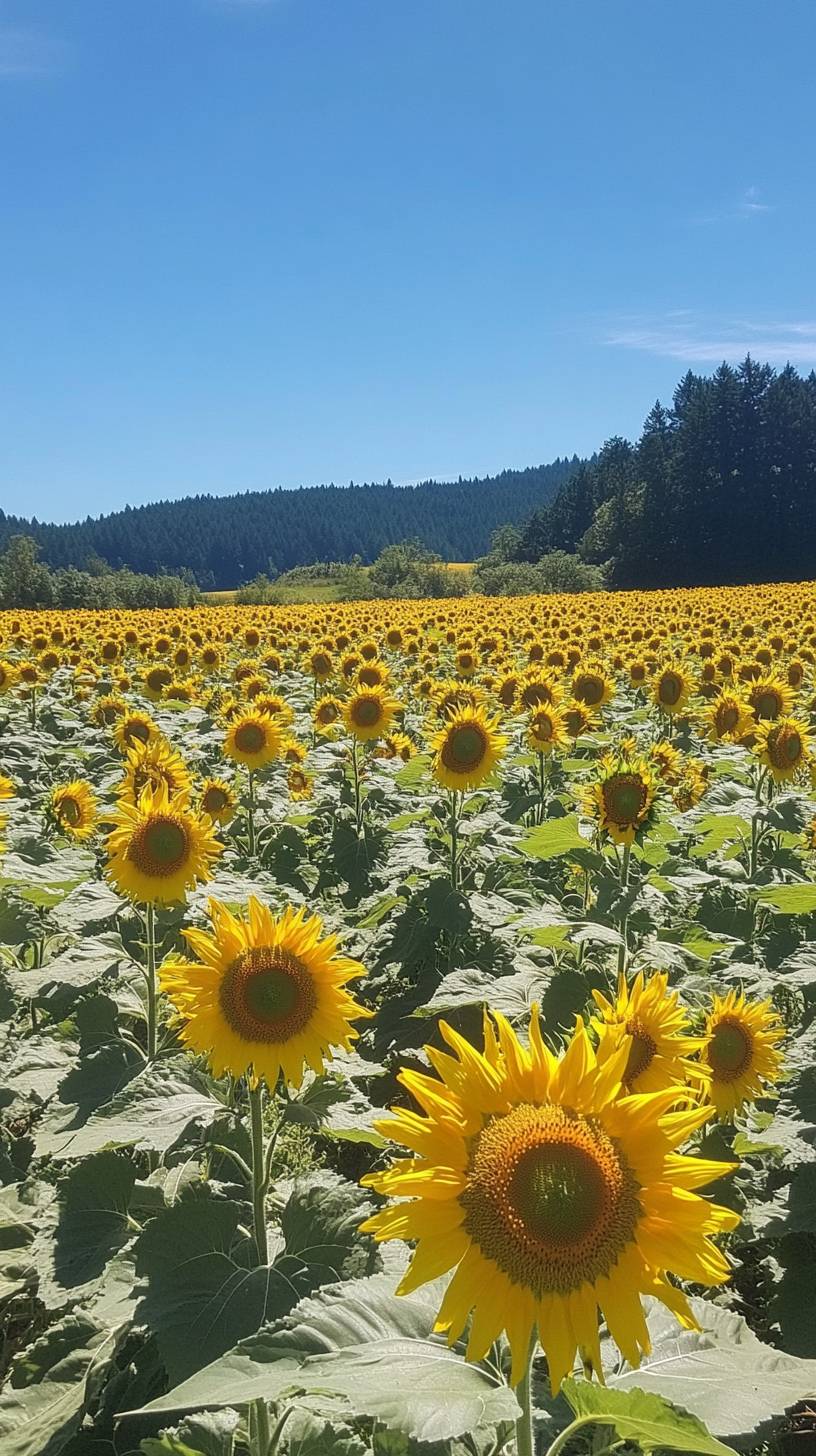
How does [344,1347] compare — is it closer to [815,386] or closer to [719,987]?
[719,987]

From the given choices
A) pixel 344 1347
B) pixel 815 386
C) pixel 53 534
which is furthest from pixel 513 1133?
pixel 53 534

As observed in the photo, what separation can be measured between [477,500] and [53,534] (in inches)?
3194

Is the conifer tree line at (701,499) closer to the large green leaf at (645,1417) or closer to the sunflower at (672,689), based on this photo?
the sunflower at (672,689)

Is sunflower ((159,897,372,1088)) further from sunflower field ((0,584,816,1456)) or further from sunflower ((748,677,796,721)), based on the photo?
sunflower ((748,677,796,721))

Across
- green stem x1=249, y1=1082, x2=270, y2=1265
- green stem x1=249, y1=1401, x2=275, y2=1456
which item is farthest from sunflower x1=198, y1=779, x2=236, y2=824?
green stem x1=249, y1=1401, x2=275, y2=1456

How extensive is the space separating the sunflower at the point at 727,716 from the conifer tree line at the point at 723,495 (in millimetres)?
59941

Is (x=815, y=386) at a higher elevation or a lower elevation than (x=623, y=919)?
higher

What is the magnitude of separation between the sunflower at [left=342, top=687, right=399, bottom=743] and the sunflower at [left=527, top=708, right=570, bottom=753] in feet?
3.49

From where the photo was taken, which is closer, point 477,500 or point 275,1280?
point 275,1280

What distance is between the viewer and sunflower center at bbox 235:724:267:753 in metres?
6.88

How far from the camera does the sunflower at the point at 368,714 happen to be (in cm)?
742

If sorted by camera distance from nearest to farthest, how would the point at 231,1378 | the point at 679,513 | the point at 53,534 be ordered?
the point at 231,1378, the point at 679,513, the point at 53,534

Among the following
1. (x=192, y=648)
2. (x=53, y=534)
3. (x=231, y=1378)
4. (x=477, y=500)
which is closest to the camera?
(x=231, y=1378)

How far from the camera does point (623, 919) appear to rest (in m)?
4.01
